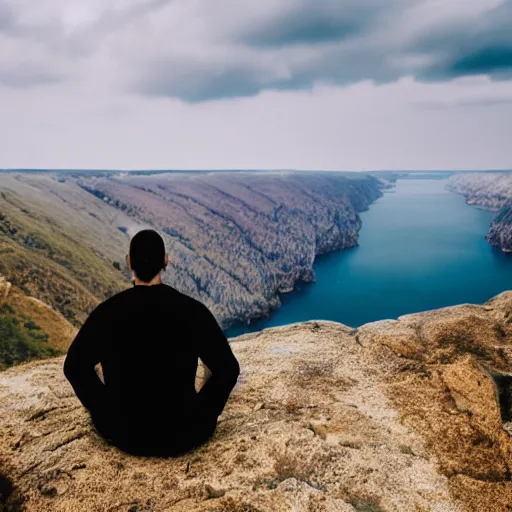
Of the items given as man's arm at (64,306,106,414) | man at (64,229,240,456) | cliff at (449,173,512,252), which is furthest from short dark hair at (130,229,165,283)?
cliff at (449,173,512,252)

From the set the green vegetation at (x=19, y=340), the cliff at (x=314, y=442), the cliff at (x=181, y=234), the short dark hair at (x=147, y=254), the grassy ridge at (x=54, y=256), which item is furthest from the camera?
the cliff at (x=181, y=234)

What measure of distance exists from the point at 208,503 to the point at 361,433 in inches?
93.2

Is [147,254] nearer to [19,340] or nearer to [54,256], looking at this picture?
[19,340]

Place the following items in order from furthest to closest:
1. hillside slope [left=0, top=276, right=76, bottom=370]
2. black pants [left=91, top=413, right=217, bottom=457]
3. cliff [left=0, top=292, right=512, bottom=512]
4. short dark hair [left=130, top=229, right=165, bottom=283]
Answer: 1. hillside slope [left=0, top=276, right=76, bottom=370]
2. black pants [left=91, top=413, right=217, bottom=457]
3. cliff [left=0, top=292, right=512, bottom=512]
4. short dark hair [left=130, top=229, right=165, bottom=283]

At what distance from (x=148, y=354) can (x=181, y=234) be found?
306ft

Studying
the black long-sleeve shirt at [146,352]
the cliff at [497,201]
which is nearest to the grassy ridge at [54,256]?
the black long-sleeve shirt at [146,352]

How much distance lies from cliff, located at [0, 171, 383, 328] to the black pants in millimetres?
28638

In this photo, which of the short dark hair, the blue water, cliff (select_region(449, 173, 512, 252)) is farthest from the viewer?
cliff (select_region(449, 173, 512, 252))

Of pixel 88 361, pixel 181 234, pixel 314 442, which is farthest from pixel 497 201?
pixel 88 361

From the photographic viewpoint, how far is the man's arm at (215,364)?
4.25 metres

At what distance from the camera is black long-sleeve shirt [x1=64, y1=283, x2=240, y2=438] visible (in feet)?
13.4

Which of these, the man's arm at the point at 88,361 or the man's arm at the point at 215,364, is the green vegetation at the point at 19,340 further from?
the man's arm at the point at 215,364

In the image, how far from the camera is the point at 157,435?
14.3 feet

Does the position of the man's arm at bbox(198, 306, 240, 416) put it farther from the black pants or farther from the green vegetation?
the green vegetation
